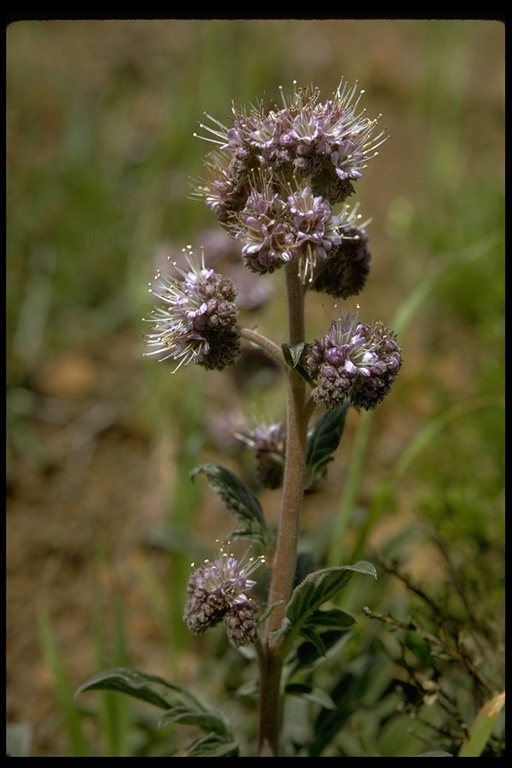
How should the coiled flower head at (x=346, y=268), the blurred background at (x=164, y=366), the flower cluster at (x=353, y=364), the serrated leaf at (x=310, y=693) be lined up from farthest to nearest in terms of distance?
the blurred background at (x=164, y=366), the serrated leaf at (x=310, y=693), the coiled flower head at (x=346, y=268), the flower cluster at (x=353, y=364)

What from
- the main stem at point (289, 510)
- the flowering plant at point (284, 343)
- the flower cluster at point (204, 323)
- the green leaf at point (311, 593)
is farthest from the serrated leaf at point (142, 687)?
the flower cluster at point (204, 323)

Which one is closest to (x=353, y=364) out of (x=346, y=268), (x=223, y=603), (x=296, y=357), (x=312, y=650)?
(x=296, y=357)

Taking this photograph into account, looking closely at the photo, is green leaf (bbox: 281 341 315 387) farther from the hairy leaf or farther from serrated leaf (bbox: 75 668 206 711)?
serrated leaf (bbox: 75 668 206 711)

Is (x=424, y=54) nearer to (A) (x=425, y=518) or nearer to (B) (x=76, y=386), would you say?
(B) (x=76, y=386)

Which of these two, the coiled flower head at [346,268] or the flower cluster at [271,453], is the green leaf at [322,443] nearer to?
the flower cluster at [271,453]

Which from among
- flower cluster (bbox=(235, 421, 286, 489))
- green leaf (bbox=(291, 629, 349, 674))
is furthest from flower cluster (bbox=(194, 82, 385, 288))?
green leaf (bbox=(291, 629, 349, 674))

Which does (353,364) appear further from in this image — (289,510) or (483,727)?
(483,727)
